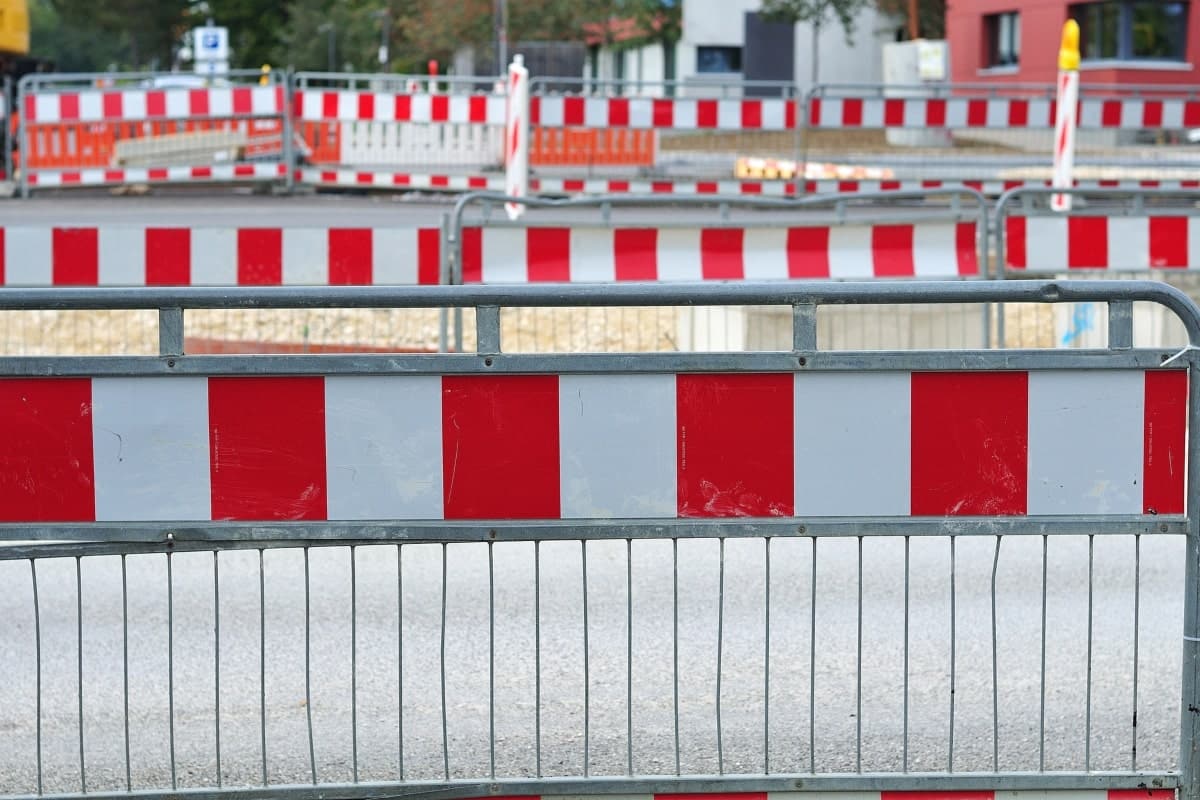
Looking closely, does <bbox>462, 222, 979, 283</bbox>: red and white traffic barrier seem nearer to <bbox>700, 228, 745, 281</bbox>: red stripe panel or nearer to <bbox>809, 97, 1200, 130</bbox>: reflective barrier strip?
<bbox>700, 228, 745, 281</bbox>: red stripe panel

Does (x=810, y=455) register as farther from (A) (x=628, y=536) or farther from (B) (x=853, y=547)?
(B) (x=853, y=547)

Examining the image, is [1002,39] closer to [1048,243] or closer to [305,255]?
[1048,243]

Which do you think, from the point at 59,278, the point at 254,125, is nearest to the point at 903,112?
the point at 254,125

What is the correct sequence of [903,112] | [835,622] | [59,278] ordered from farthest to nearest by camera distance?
[903,112]
[59,278]
[835,622]

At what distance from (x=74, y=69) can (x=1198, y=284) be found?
11374 cm

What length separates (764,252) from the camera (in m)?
11.6

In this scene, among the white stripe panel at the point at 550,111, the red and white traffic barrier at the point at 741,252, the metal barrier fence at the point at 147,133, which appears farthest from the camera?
the metal barrier fence at the point at 147,133

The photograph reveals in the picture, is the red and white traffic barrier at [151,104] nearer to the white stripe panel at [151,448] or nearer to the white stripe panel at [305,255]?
the white stripe panel at [305,255]

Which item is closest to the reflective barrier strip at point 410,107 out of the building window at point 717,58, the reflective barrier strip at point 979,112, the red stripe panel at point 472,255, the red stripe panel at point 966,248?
the reflective barrier strip at point 979,112

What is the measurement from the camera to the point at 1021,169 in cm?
2641

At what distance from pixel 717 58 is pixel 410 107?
39.6 m

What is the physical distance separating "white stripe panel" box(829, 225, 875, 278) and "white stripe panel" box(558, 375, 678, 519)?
24.8 ft

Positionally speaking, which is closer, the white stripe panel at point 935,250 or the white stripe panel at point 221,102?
the white stripe panel at point 935,250

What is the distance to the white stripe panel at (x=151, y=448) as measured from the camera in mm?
4125
